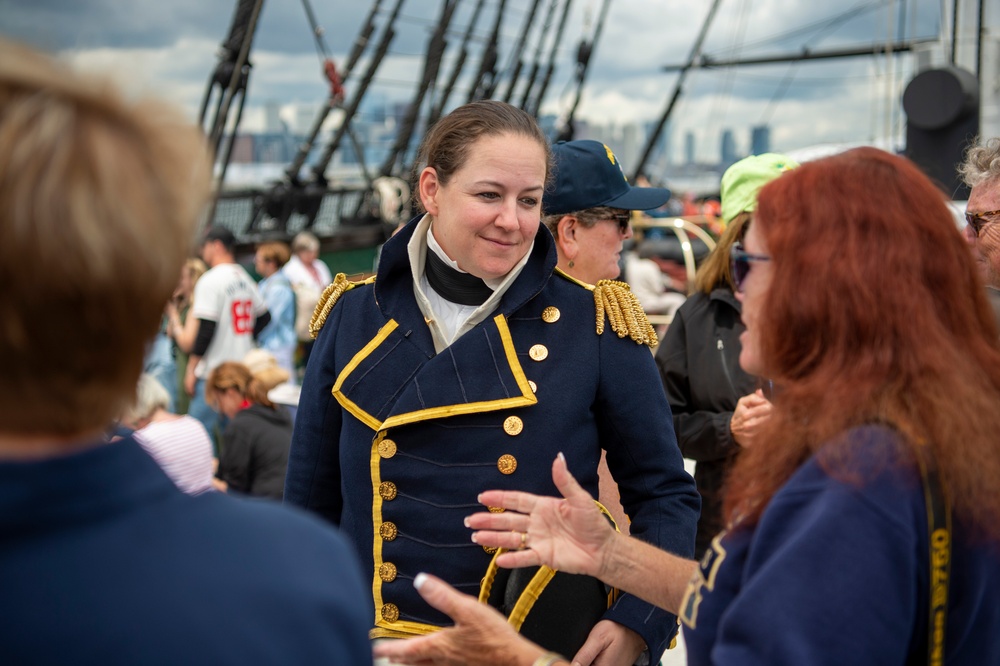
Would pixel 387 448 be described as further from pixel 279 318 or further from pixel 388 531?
pixel 279 318

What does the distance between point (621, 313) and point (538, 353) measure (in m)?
0.21

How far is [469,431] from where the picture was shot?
1930 millimetres

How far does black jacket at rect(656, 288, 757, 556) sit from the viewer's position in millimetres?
2879

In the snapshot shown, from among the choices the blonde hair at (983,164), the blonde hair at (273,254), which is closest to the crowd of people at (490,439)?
the blonde hair at (983,164)

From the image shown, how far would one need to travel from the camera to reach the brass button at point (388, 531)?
6.28 ft

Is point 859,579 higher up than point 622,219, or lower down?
lower down

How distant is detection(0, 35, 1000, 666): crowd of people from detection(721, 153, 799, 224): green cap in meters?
0.74

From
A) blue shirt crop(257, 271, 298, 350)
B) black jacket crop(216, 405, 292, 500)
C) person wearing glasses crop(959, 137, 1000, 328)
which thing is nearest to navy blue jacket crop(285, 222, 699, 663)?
person wearing glasses crop(959, 137, 1000, 328)

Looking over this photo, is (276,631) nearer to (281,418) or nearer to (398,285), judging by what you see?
(398,285)

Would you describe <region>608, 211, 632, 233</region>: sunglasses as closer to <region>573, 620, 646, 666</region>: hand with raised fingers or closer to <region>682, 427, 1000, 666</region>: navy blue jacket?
<region>573, 620, 646, 666</region>: hand with raised fingers

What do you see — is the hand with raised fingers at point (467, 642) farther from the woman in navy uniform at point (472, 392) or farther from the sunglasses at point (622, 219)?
the sunglasses at point (622, 219)

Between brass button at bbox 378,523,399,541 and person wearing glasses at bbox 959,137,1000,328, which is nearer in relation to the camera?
brass button at bbox 378,523,399,541

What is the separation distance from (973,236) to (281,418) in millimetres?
3759

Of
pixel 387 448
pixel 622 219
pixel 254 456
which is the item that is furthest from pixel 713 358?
pixel 254 456
